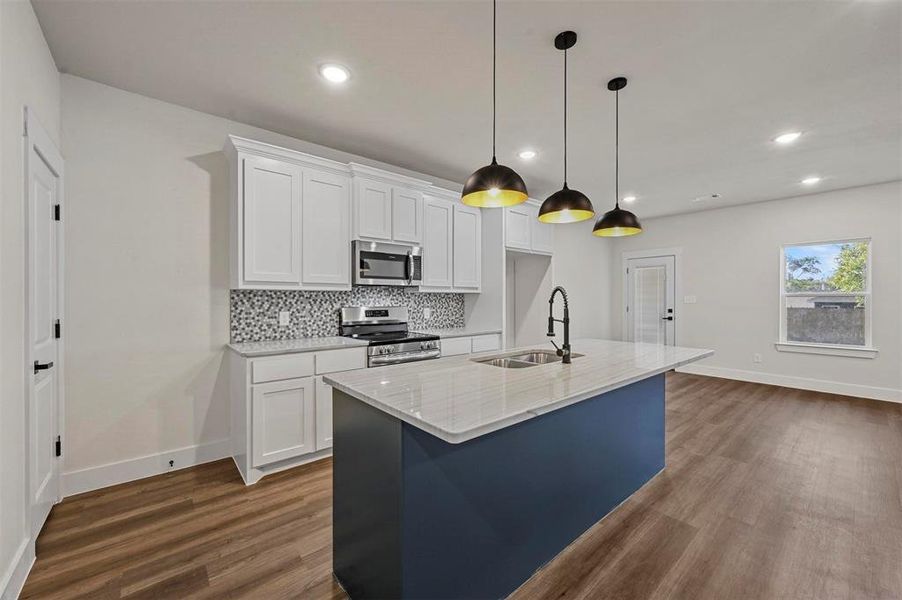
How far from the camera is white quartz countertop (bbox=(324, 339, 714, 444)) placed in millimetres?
1257

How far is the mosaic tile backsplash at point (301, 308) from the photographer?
3133mm

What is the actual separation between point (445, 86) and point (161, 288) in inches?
97.9

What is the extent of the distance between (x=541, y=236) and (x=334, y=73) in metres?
3.23

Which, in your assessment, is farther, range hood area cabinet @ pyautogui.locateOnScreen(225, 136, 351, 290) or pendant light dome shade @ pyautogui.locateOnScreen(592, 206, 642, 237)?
range hood area cabinet @ pyautogui.locateOnScreen(225, 136, 351, 290)

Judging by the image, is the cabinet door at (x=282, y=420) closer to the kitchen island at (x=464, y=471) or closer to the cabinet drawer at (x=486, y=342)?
the kitchen island at (x=464, y=471)

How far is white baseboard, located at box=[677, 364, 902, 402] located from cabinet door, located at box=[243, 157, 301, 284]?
6.23 m

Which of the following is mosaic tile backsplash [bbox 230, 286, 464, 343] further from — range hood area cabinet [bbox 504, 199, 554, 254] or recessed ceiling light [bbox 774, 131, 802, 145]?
recessed ceiling light [bbox 774, 131, 802, 145]

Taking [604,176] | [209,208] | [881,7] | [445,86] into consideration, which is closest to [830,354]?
[604,176]

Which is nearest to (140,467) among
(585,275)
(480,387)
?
(480,387)

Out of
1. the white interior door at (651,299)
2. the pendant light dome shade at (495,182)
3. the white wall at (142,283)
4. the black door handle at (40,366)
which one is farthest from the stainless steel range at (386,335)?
the white interior door at (651,299)

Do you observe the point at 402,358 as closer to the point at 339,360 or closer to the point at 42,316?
the point at 339,360

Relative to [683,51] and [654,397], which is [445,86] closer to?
[683,51]

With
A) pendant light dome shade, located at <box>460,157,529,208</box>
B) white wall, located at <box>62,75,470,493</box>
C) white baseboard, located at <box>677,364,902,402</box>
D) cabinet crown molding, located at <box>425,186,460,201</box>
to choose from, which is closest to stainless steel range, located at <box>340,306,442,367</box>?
white wall, located at <box>62,75,470,493</box>

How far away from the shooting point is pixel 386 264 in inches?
143
